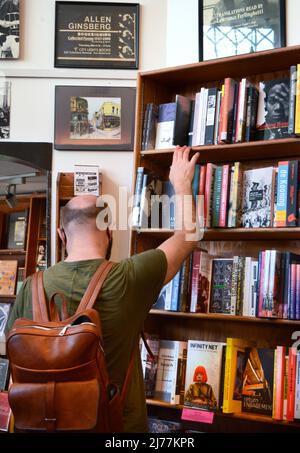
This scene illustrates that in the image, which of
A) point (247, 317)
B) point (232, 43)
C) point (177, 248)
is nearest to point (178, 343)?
point (247, 317)

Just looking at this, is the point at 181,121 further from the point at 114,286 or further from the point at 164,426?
the point at 164,426

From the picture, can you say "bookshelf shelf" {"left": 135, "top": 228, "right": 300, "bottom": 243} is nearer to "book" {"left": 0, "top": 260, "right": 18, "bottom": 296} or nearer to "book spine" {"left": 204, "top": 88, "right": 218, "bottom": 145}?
"book spine" {"left": 204, "top": 88, "right": 218, "bottom": 145}

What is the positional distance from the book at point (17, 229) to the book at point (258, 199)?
3.69 feet

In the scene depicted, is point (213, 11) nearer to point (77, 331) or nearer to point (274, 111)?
point (274, 111)

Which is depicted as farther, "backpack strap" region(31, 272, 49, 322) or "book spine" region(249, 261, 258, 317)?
A: "book spine" region(249, 261, 258, 317)

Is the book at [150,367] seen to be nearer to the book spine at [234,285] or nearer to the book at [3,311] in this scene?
the book spine at [234,285]

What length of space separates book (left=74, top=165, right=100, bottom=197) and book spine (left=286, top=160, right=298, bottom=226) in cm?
100

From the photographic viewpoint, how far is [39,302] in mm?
1791

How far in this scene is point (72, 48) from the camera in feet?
9.86

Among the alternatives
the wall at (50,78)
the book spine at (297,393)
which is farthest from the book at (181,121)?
the book spine at (297,393)

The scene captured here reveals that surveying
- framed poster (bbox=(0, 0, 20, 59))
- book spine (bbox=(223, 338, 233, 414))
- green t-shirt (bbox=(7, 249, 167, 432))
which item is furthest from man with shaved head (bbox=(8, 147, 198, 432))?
framed poster (bbox=(0, 0, 20, 59))

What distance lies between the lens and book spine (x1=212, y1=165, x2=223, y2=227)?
93.3 inches

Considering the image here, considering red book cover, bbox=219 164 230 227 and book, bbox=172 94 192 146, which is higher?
book, bbox=172 94 192 146

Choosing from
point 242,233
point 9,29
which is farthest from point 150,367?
point 9,29
